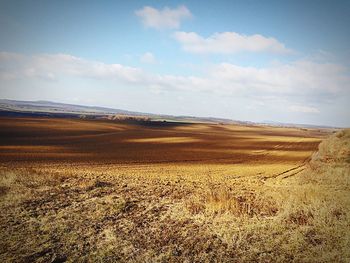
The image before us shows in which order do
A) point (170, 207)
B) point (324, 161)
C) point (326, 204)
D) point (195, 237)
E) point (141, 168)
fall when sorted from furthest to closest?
point (141, 168), point (324, 161), point (170, 207), point (326, 204), point (195, 237)

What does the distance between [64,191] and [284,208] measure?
361 inches

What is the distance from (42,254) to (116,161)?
18.3 meters

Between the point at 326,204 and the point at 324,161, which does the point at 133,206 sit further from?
the point at 324,161

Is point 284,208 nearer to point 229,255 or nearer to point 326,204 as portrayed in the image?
point 326,204

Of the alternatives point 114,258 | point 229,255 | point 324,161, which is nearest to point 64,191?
point 114,258

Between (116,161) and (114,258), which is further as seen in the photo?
(116,161)

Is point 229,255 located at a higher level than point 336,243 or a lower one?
lower

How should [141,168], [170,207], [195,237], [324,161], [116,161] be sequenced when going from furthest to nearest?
[116,161]
[141,168]
[324,161]
[170,207]
[195,237]

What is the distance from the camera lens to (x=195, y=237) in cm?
737

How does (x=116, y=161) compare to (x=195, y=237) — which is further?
(x=116, y=161)

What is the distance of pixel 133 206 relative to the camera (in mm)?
10117

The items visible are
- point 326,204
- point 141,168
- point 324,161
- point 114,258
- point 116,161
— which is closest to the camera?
point 114,258

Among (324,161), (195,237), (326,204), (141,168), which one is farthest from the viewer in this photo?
(141,168)

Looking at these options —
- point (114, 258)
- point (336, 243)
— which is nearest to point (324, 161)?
point (336, 243)
